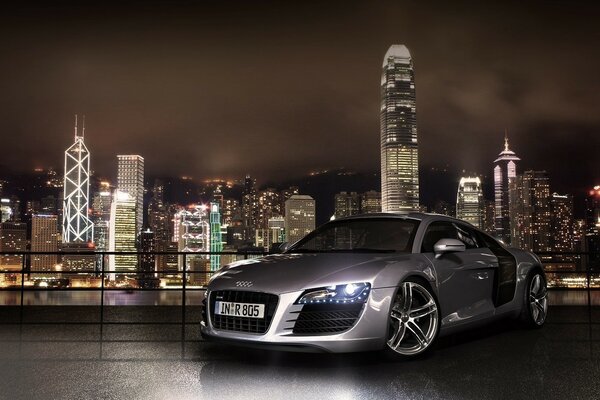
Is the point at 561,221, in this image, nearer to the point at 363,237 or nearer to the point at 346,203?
the point at 346,203

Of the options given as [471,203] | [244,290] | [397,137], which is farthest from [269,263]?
[397,137]

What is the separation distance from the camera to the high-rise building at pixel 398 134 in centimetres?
13938

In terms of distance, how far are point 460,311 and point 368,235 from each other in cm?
136

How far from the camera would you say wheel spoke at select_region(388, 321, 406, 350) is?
5.25 m

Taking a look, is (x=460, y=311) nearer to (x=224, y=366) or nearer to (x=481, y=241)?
(x=481, y=241)

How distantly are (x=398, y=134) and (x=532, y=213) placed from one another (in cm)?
4196


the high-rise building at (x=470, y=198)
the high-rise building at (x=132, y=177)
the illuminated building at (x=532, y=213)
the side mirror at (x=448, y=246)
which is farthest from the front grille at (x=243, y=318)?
the high-rise building at (x=132, y=177)

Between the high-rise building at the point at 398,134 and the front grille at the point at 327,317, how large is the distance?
122294 millimetres

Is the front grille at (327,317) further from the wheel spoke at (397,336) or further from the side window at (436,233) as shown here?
the side window at (436,233)

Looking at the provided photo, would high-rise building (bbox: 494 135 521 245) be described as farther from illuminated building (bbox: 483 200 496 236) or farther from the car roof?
the car roof

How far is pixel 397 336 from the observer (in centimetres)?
532

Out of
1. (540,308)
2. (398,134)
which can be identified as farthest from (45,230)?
(540,308)

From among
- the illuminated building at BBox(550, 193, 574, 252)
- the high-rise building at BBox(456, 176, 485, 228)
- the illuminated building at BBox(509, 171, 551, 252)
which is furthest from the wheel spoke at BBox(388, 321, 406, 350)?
the high-rise building at BBox(456, 176, 485, 228)

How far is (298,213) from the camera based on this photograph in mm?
108062
